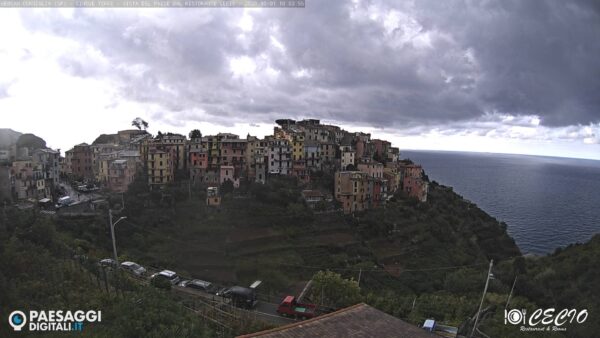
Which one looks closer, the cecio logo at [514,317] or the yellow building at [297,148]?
the cecio logo at [514,317]

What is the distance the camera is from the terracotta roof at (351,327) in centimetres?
734

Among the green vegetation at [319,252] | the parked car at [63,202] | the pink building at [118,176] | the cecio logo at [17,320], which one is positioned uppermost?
the pink building at [118,176]

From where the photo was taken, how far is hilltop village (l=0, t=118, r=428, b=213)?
3931cm

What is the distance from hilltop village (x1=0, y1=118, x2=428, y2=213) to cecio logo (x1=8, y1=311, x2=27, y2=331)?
94.1 ft

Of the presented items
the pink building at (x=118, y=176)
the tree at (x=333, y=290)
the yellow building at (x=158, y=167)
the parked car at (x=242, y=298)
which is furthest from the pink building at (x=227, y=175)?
the tree at (x=333, y=290)

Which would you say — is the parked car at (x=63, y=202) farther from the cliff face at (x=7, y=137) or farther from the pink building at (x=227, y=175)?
the pink building at (x=227, y=175)

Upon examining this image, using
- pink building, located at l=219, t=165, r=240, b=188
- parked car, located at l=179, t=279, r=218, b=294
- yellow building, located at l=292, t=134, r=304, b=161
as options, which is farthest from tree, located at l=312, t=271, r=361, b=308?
yellow building, located at l=292, t=134, r=304, b=161

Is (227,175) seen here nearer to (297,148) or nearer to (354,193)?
(297,148)

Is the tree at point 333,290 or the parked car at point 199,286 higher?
the tree at point 333,290

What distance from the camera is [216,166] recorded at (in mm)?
46406

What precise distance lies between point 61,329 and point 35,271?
5.71 meters

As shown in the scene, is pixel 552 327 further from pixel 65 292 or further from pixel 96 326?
pixel 65 292

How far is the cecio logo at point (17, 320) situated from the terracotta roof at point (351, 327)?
7.24 m

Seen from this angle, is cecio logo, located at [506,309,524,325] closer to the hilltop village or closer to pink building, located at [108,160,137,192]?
the hilltop village
